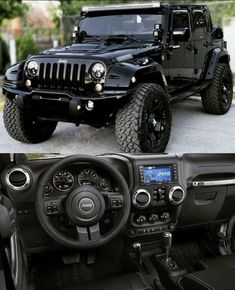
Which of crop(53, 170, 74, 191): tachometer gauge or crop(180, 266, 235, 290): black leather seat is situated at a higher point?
crop(53, 170, 74, 191): tachometer gauge

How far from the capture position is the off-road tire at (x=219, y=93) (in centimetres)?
290

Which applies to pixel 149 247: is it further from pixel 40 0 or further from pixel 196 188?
pixel 40 0

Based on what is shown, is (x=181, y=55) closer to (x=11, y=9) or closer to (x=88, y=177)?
(x=88, y=177)

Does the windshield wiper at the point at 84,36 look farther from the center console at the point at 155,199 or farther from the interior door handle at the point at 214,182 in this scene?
the interior door handle at the point at 214,182

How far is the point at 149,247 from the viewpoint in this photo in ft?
9.12

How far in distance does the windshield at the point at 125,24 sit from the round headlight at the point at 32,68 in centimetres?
62

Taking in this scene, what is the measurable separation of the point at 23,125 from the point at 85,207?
502mm

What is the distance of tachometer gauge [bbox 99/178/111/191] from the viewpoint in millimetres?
2352

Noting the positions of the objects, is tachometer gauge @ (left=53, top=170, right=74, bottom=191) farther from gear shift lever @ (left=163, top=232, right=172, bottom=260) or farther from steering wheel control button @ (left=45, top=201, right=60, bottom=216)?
gear shift lever @ (left=163, top=232, right=172, bottom=260)

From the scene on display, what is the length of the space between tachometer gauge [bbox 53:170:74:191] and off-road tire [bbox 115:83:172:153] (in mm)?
347

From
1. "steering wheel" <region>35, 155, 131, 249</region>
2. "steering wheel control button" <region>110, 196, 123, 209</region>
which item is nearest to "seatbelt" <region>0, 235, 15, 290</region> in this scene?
"steering wheel" <region>35, 155, 131, 249</region>

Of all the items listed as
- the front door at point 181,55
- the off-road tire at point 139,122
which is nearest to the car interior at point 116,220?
the off-road tire at point 139,122

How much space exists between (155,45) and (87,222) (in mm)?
1160

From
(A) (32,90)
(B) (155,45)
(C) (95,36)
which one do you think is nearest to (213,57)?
(B) (155,45)
